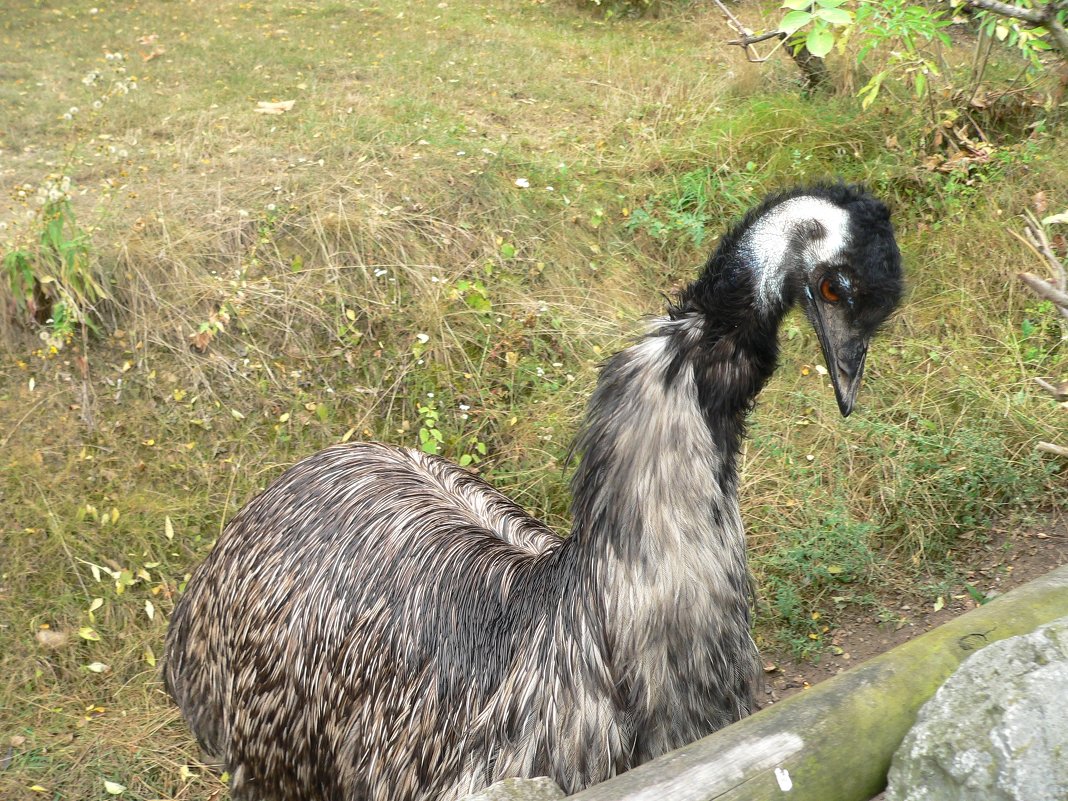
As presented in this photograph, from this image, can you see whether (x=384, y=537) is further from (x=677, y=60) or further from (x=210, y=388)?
(x=677, y=60)

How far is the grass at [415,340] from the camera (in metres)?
4.16

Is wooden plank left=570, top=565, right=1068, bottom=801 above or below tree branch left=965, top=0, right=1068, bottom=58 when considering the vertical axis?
below

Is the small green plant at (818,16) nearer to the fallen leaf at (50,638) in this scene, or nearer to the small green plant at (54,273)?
the small green plant at (54,273)

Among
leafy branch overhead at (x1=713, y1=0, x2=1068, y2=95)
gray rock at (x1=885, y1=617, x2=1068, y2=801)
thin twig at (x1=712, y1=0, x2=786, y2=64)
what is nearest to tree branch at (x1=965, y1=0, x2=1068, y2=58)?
leafy branch overhead at (x1=713, y1=0, x2=1068, y2=95)

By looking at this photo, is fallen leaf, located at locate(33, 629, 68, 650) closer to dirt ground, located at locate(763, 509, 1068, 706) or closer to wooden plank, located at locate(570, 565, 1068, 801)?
dirt ground, located at locate(763, 509, 1068, 706)

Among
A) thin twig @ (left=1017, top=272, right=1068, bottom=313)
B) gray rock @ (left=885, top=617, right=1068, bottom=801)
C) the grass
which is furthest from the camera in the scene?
the grass

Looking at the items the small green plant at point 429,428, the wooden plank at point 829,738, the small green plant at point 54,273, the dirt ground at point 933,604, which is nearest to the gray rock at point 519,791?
the wooden plank at point 829,738

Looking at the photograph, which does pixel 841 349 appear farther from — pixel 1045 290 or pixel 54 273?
pixel 54 273

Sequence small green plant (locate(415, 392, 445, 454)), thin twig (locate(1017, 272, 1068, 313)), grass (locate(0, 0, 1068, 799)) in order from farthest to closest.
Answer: small green plant (locate(415, 392, 445, 454)), grass (locate(0, 0, 1068, 799)), thin twig (locate(1017, 272, 1068, 313))

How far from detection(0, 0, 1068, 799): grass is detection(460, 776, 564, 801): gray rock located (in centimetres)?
221

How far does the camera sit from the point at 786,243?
7.47 ft

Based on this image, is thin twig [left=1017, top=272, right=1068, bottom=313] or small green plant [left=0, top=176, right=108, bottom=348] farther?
small green plant [left=0, top=176, right=108, bottom=348]

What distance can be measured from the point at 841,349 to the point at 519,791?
3.58ft

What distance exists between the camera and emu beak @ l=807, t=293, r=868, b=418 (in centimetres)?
228
